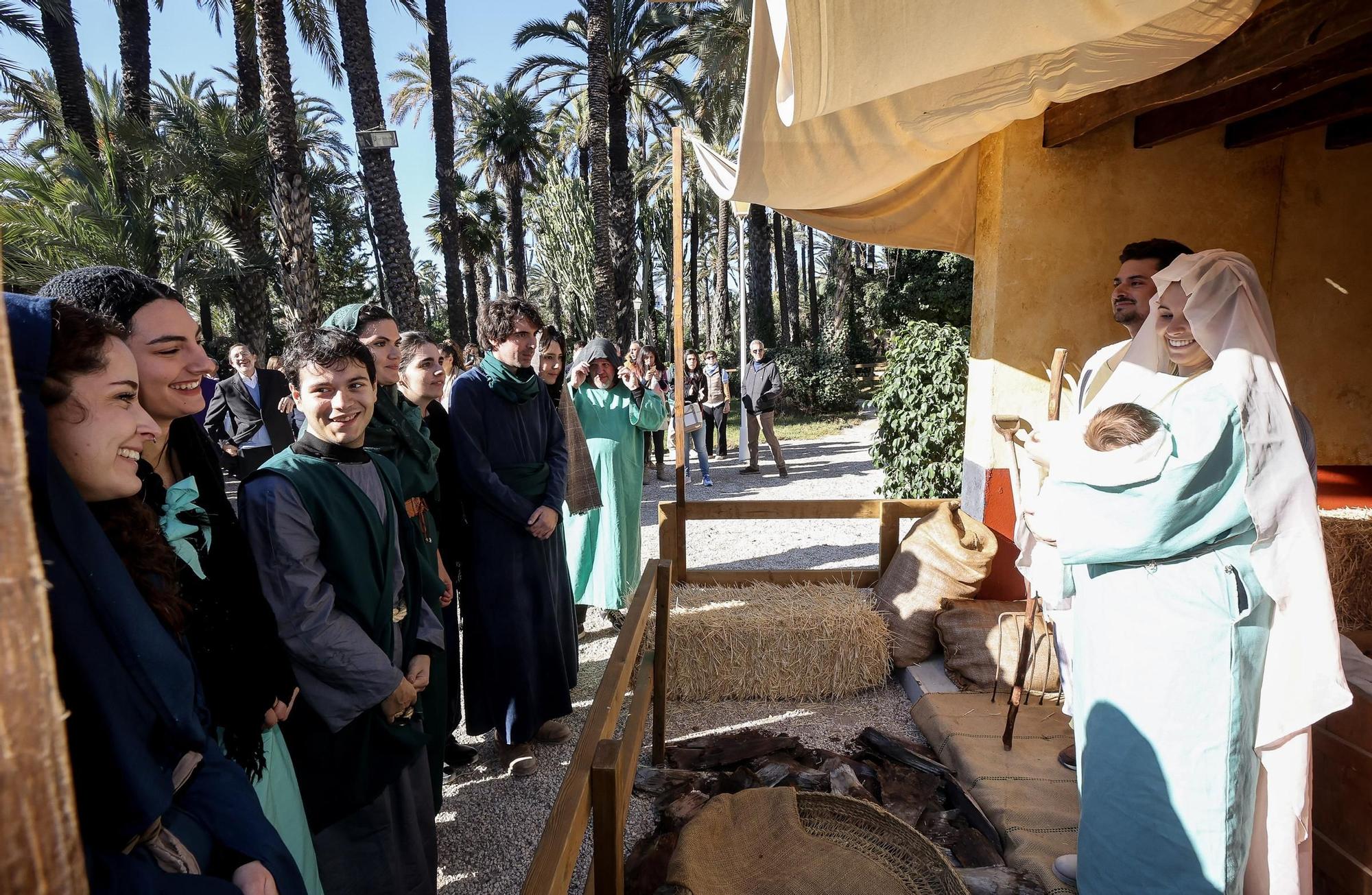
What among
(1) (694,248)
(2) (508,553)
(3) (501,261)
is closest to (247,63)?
(2) (508,553)

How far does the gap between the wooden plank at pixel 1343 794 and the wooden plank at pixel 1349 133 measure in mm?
2864

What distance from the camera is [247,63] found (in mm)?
14195

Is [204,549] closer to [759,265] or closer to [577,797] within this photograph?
[577,797]

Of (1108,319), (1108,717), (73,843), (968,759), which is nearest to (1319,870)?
(1108,717)

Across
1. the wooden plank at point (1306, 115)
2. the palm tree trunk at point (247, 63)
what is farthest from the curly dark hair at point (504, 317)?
the palm tree trunk at point (247, 63)

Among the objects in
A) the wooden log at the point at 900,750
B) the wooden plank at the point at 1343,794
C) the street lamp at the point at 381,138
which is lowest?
the wooden log at the point at 900,750

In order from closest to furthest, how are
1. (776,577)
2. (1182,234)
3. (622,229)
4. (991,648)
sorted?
(991,648)
(1182,234)
(776,577)
(622,229)

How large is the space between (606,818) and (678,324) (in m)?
3.32

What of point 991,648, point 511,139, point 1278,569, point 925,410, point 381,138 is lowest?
point 991,648

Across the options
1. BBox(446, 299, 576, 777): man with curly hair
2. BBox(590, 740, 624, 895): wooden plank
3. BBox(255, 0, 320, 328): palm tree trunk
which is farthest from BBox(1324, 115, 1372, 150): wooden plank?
BBox(255, 0, 320, 328): palm tree trunk

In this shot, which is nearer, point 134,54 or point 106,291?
point 106,291

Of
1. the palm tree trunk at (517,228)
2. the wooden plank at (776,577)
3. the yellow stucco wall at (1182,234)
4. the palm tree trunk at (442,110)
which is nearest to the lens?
the yellow stucco wall at (1182,234)

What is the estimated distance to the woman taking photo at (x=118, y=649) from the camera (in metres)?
0.98

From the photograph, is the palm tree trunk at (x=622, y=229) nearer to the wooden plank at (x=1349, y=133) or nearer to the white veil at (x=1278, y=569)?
the wooden plank at (x=1349, y=133)
